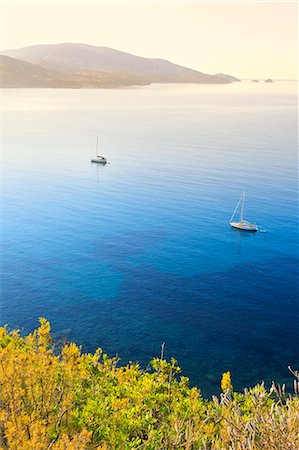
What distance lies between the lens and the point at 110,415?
21703 millimetres

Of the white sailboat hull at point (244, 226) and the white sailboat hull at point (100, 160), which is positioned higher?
the white sailboat hull at point (100, 160)

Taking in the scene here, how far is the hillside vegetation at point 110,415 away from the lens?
1650 cm

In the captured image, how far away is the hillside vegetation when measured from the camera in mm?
16500

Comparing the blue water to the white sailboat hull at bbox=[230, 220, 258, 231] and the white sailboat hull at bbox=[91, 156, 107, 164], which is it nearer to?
the white sailboat hull at bbox=[230, 220, 258, 231]

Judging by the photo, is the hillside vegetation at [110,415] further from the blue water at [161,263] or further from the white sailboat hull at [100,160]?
the white sailboat hull at [100,160]

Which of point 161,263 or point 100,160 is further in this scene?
point 100,160

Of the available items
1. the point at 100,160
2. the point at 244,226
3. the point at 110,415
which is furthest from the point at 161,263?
the point at 100,160

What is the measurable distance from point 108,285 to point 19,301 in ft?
44.4

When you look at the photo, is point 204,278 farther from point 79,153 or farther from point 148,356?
point 79,153

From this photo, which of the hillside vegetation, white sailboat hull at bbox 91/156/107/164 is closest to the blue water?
white sailboat hull at bbox 91/156/107/164

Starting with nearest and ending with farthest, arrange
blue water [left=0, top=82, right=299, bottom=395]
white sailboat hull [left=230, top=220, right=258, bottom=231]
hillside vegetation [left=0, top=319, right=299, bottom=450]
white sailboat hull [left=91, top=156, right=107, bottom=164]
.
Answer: hillside vegetation [left=0, top=319, right=299, bottom=450]
blue water [left=0, top=82, right=299, bottom=395]
white sailboat hull [left=230, top=220, right=258, bottom=231]
white sailboat hull [left=91, top=156, right=107, bottom=164]

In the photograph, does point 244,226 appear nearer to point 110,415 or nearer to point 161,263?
point 161,263

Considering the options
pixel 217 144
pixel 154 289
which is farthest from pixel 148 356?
pixel 217 144

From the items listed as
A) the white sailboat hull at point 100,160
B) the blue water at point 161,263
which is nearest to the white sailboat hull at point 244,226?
the blue water at point 161,263
